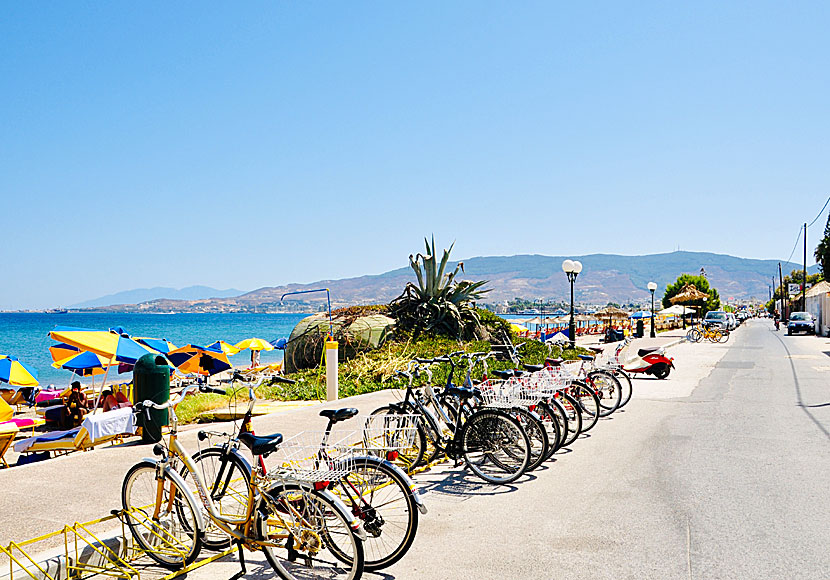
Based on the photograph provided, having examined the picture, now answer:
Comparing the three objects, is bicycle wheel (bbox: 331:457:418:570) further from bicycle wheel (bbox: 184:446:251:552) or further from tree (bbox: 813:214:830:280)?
tree (bbox: 813:214:830:280)

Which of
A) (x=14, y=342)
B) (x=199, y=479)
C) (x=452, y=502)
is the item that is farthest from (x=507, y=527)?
(x=14, y=342)

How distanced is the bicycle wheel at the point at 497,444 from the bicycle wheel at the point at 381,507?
230 centimetres

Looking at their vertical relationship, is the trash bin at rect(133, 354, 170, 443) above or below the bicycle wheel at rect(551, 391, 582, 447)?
above

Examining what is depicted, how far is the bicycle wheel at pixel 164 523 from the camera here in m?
4.84

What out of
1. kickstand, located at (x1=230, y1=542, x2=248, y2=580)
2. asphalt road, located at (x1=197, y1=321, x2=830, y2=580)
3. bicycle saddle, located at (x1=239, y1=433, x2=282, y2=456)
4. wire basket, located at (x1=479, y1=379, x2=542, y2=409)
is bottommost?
asphalt road, located at (x1=197, y1=321, x2=830, y2=580)

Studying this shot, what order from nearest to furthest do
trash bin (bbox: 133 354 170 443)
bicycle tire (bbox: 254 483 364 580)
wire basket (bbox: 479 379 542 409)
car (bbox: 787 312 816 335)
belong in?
bicycle tire (bbox: 254 483 364 580), wire basket (bbox: 479 379 542 409), trash bin (bbox: 133 354 170 443), car (bbox: 787 312 816 335)

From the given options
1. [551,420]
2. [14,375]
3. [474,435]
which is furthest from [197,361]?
[474,435]

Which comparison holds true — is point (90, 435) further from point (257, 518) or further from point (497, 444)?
point (497, 444)

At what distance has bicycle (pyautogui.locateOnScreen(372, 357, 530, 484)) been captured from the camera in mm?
7094

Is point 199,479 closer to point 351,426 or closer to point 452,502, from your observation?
point 452,502

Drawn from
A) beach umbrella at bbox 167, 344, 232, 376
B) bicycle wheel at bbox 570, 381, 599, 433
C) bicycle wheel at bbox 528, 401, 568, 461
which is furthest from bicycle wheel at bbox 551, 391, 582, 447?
beach umbrella at bbox 167, 344, 232, 376

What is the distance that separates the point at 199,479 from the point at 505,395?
3815mm

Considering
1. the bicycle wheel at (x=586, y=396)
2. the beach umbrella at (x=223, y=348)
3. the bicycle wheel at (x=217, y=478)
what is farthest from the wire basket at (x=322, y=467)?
the beach umbrella at (x=223, y=348)

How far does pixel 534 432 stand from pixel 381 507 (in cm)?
306
